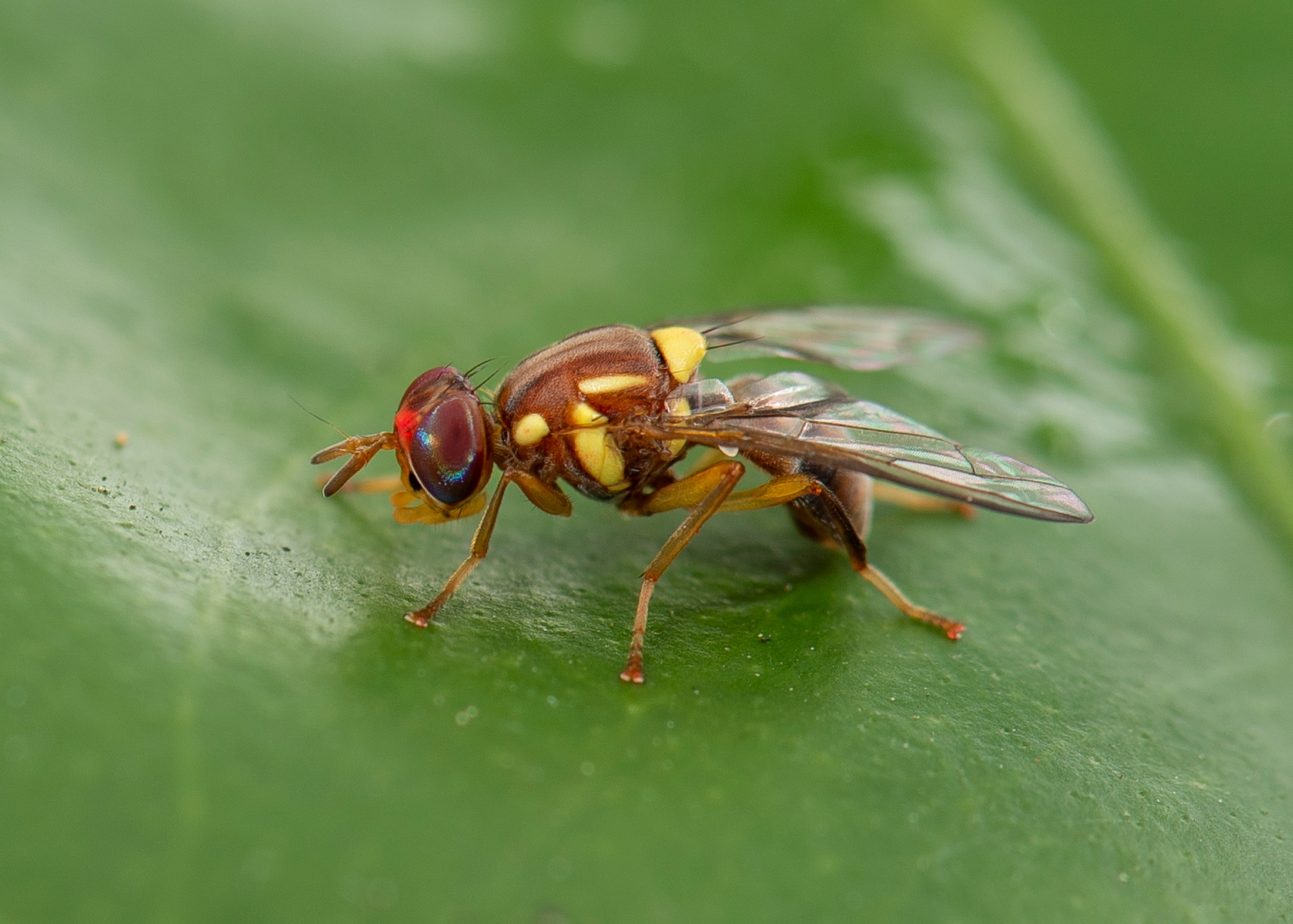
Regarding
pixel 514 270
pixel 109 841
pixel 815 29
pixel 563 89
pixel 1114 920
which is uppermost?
pixel 815 29

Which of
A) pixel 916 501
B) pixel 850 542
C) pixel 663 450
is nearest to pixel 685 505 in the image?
pixel 663 450

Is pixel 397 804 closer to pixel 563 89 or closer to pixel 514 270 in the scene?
pixel 514 270

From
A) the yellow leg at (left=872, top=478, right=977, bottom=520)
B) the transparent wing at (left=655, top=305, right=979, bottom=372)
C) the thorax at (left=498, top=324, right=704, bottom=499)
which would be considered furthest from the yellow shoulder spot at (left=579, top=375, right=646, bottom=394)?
the yellow leg at (left=872, top=478, right=977, bottom=520)

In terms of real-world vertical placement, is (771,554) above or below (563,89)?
below

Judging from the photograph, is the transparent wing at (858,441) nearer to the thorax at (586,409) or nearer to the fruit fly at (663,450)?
the fruit fly at (663,450)

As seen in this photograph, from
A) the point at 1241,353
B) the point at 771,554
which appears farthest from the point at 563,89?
the point at 1241,353

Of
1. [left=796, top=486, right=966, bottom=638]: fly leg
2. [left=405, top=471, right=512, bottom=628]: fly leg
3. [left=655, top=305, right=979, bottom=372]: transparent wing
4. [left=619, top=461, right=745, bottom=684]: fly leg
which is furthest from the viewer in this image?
[left=655, top=305, right=979, bottom=372]: transparent wing

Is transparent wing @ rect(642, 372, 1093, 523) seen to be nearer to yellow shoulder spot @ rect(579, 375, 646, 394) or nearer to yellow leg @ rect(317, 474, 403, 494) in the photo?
yellow shoulder spot @ rect(579, 375, 646, 394)
